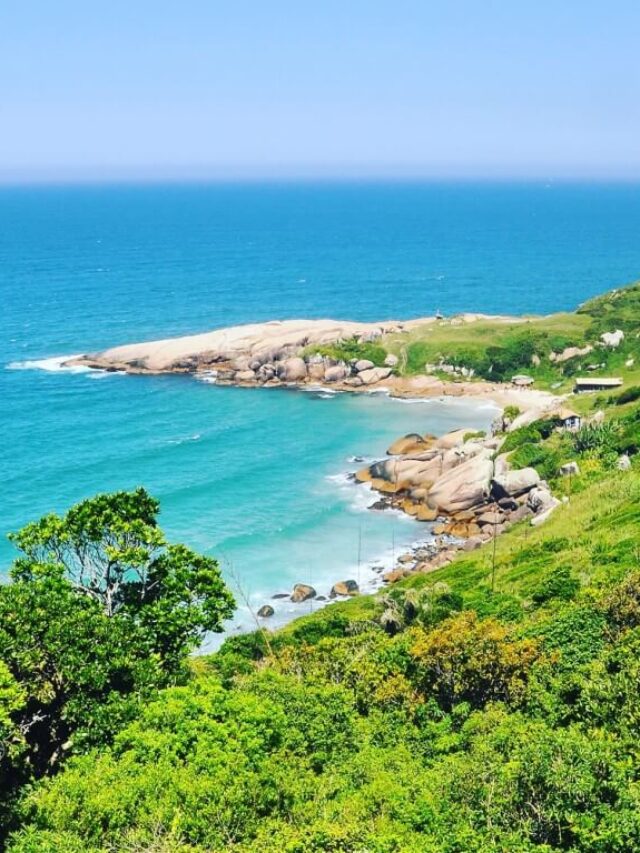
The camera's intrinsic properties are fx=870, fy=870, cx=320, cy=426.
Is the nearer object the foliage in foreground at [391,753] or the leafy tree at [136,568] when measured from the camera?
the foliage in foreground at [391,753]

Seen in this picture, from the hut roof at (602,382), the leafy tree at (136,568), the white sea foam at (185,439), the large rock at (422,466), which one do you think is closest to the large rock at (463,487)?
the large rock at (422,466)

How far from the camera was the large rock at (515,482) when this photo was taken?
226 ft

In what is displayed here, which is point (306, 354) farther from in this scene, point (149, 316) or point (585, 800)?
point (585, 800)

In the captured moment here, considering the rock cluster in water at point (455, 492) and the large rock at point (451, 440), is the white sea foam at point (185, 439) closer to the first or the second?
the rock cluster in water at point (455, 492)

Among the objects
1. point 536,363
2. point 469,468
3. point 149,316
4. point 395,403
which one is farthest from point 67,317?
point 469,468

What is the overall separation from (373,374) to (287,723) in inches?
3230

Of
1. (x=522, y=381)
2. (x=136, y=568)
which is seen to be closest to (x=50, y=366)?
(x=522, y=381)

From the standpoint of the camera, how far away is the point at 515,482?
69.2 m

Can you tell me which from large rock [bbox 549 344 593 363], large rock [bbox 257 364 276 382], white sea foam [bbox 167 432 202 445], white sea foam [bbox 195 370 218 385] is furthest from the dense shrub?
large rock [bbox 549 344 593 363]

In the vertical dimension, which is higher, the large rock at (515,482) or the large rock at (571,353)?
the large rock at (571,353)

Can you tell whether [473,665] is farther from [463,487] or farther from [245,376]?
[245,376]

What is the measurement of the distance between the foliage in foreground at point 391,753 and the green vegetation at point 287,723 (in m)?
0.07

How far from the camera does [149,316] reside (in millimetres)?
136000

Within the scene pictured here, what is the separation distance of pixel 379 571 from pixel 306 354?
5177 centimetres
